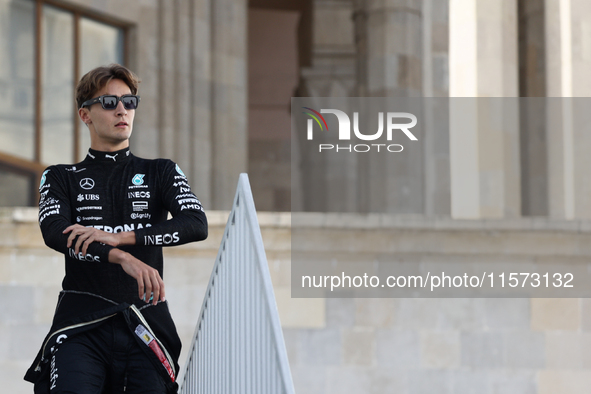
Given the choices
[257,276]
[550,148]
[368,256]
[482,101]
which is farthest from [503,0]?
[257,276]

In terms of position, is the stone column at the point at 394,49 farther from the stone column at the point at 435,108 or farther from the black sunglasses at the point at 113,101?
the black sunglasses at the point at 113,101

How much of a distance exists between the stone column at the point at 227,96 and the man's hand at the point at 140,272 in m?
11.8

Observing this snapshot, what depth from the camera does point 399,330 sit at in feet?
24.2

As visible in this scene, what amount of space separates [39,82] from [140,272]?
11003 mm

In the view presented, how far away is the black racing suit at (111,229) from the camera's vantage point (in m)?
3.24

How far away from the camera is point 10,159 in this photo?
13.0 metres

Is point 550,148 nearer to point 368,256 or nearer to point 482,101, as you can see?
point 482,101

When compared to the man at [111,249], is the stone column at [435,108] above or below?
above

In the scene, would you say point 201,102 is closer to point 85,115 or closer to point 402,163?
point 402,163

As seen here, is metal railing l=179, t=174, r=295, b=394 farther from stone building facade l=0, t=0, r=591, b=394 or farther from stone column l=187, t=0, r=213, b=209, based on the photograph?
stone column l=187, t=0, r=213, b=209

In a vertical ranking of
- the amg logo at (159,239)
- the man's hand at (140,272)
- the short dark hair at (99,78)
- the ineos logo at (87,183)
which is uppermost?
the short dark hair at (99,78)

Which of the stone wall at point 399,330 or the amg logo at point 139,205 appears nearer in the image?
the amg logo at point 139,205

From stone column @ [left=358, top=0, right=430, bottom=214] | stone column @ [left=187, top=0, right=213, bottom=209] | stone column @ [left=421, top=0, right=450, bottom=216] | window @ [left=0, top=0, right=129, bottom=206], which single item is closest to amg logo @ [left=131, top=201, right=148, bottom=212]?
window @ [left=0, top=0, right=129, bottom=206]

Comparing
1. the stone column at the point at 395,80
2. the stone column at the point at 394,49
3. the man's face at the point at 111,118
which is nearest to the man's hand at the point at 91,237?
the man's face at the point at 111,118
